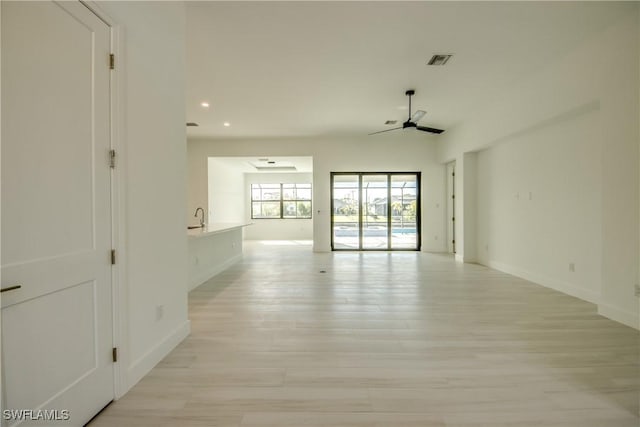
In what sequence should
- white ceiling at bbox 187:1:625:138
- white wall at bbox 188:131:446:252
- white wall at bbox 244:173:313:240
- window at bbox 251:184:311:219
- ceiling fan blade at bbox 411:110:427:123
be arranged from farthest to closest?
window at bbox 251:184:311:219, white wall at bbox 244:173:313:240, white wall at bbox 188:131:446:252, ceiling fan blade at bbox 411:110:427:123, white ceiling at bbox 187:1:625:138

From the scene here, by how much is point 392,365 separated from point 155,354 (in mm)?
1785

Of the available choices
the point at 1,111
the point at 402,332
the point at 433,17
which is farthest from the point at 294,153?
the point at 1,111

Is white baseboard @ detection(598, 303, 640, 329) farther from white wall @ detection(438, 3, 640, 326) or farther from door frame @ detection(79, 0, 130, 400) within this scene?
door frame @ detection(79, 0, 130, 400)

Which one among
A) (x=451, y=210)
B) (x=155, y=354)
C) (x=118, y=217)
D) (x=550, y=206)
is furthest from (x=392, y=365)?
(x=451, y=210)

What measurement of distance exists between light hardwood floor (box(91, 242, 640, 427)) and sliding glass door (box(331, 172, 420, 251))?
160 inches

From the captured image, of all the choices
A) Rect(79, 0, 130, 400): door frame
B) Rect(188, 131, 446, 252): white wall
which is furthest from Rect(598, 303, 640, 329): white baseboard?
Rect(188, 131, 446, 252): white wall

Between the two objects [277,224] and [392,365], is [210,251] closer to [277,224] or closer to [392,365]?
[392,365]

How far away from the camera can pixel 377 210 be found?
25.9 ft

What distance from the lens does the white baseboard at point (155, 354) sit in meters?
1.81

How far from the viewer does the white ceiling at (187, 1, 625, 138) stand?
264 centimetres

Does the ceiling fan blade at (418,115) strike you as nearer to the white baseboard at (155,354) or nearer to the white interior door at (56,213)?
the white interior door at (56,213)

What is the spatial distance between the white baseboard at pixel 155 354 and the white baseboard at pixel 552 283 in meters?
4.58

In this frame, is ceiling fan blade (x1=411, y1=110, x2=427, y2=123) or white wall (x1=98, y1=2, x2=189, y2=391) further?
ceiling fan blade (x1=411, y1=110, x2=427, y2=123)

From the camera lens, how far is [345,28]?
288 cm
